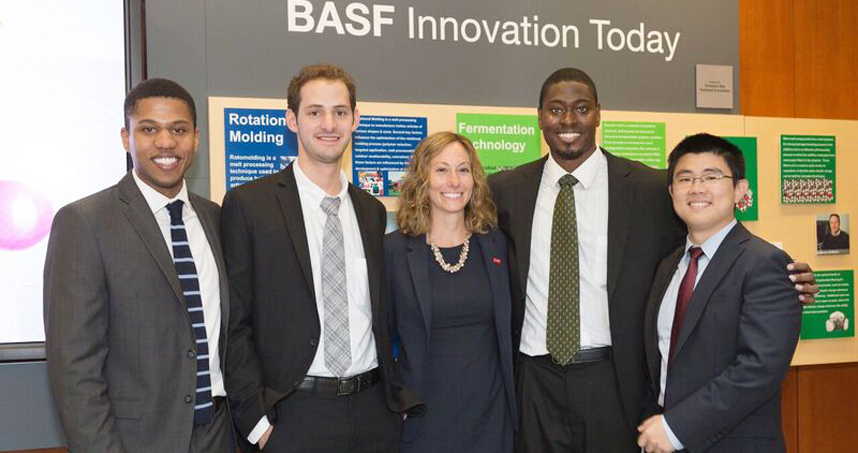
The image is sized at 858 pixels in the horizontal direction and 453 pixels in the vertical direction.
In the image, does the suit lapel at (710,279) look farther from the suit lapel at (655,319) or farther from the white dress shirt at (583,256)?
the white dress shirt at (583,256)

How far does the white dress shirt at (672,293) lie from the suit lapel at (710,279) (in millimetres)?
37

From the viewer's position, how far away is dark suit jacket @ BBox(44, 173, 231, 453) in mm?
2047

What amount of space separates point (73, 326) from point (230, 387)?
0.62m

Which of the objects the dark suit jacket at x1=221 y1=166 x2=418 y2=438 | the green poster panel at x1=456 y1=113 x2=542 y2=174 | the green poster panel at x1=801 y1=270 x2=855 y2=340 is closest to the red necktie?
the dark suit jacket at x1=221 y1=166 x2=418 y2=438

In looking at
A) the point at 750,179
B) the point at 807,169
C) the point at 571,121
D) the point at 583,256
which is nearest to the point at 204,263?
the point at 583,256

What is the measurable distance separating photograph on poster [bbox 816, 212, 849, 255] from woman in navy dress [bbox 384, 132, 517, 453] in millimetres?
2698

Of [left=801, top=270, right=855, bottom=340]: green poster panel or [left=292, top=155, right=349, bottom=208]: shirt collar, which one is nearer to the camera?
[left=292, top=155, right=349, bottom=208]: shirt collar

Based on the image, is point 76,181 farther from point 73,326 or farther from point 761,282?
point 761,282

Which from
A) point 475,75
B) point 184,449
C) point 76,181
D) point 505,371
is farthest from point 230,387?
point 475,75

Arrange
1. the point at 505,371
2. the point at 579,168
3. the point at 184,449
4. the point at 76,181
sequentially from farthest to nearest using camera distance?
the point at 76,181 < the point at 579,168 < the point at 505,371 < the point at 184,449

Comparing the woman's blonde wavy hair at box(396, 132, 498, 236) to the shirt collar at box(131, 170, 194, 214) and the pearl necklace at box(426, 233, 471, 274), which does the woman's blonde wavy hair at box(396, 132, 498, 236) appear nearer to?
the pearl necklace at box(426, 233, 471, 274)

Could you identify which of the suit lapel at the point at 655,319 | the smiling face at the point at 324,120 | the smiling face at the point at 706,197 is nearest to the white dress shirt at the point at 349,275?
the smiling face at the point at 324,120

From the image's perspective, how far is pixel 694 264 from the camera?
8.32ft

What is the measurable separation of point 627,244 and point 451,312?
2.55ft
